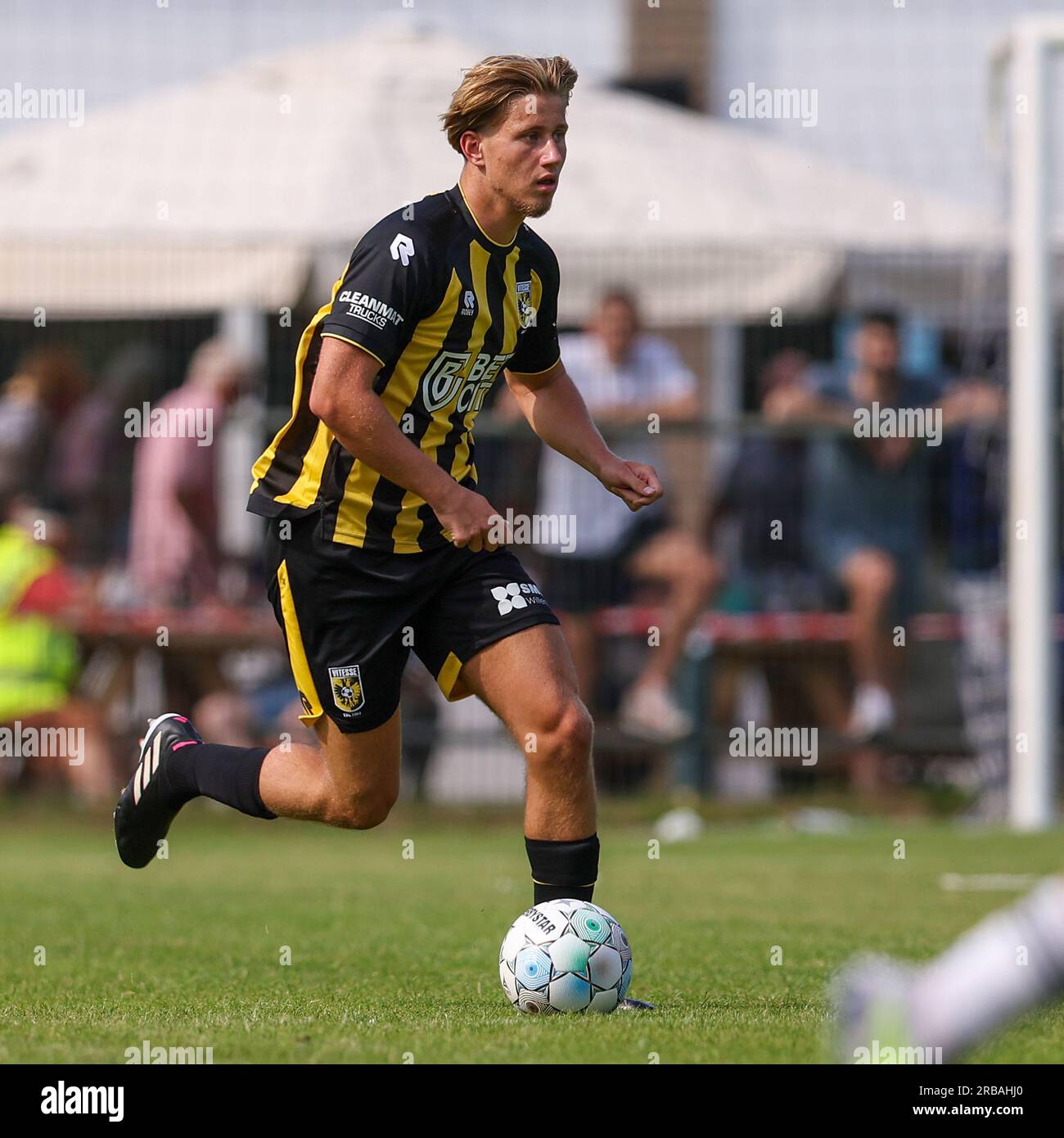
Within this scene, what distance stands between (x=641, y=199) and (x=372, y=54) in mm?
2748

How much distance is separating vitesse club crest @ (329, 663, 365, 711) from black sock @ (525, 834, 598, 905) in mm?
657

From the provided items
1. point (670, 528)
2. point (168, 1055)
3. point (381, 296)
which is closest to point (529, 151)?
point (381, 296)

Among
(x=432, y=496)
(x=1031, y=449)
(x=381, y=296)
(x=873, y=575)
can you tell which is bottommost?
(x=432, y=496)

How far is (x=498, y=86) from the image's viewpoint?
222 inches

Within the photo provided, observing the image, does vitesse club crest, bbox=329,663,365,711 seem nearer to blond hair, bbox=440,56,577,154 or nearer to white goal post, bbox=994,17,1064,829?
blond hair, bbox=440,56,577,154

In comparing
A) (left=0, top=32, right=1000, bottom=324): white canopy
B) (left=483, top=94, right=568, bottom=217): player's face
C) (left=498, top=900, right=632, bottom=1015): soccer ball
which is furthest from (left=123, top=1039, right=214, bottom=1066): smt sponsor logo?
(left=0, top=32, right=1000, bottom=324): white canopy

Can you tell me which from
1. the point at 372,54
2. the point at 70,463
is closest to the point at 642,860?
the point at 70,463

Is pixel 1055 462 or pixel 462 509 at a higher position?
pixel 1055 462

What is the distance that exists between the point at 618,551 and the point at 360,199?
12.2 feet

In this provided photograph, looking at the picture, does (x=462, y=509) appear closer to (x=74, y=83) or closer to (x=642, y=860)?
(x=642, y=860)

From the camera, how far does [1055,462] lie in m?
13.3

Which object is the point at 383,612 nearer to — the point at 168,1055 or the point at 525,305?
the point at 525,305

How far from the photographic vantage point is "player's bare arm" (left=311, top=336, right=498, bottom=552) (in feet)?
17.7

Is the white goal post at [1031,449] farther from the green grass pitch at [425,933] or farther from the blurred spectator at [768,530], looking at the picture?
the blurred spectator at [768,530]
